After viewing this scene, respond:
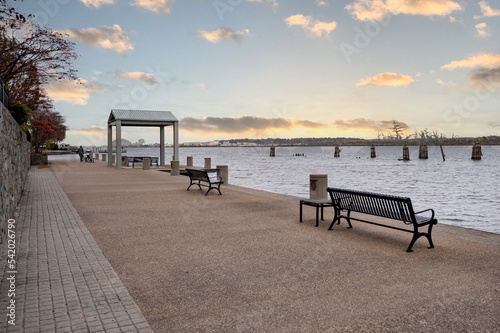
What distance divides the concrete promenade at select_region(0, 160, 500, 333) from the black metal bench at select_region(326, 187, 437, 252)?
394mm

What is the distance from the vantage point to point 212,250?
256 inches

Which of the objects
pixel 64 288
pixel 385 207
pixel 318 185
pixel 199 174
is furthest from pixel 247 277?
pixel 199 174

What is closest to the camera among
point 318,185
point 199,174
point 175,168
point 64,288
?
point 64,288

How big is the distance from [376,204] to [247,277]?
334 centimetres

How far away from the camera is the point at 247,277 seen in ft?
16.8

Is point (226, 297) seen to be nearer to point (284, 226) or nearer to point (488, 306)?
point (488, 306)

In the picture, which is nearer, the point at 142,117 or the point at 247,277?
the point at 247,277

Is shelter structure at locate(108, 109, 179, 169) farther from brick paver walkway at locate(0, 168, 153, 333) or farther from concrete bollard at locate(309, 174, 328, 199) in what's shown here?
brick paver walkway at locate(0, 168, 153, 333)

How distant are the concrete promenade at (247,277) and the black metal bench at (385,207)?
39cm

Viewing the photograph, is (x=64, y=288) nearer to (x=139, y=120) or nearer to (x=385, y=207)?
(x=385, y=207)

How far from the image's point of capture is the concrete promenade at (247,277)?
3.83 m

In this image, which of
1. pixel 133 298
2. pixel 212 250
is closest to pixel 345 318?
pixel 133 298

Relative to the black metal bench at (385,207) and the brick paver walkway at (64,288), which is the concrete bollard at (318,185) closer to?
the black metal bench at (385,207)

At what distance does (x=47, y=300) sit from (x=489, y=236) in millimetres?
7551
